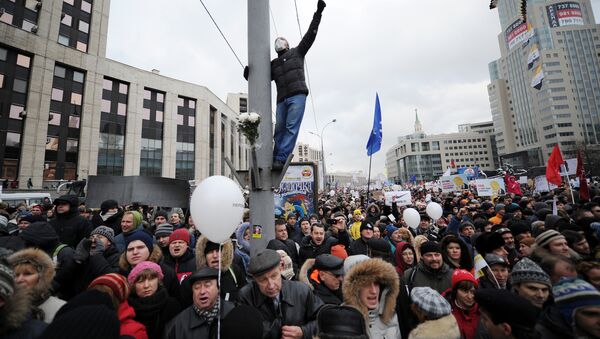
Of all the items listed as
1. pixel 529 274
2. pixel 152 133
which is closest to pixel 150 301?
pixel 529 274

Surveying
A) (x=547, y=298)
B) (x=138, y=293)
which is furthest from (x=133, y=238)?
(x=547, y=298)

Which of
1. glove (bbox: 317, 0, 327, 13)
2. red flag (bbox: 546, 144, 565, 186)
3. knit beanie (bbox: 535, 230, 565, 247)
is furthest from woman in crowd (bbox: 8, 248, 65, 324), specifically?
red flag (bbox: 546, 144, 565, 186)

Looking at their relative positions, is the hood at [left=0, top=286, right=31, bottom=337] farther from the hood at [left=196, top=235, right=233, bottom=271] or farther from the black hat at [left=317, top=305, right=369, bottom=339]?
the black hat at [left=317, top=305, right=369, bottom=339]

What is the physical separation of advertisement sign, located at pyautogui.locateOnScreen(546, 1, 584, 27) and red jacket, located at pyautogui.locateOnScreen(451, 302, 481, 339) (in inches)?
5302

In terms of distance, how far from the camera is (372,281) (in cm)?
243

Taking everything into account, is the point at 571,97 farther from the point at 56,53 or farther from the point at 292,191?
the point at 56,53

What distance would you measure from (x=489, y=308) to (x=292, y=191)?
9.84 m

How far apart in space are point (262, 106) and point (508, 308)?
4.15 metres

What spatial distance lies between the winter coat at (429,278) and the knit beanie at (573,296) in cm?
137

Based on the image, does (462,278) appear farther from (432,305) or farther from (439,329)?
(439,329)

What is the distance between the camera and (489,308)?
2.05 meters

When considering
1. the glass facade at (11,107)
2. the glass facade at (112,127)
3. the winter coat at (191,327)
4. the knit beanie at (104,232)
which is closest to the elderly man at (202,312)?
the winter coat at (191,327)

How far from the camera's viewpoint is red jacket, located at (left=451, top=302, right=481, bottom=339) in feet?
8.12

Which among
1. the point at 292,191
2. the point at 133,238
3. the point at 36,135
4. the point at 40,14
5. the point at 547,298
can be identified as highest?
the point at 40,14
